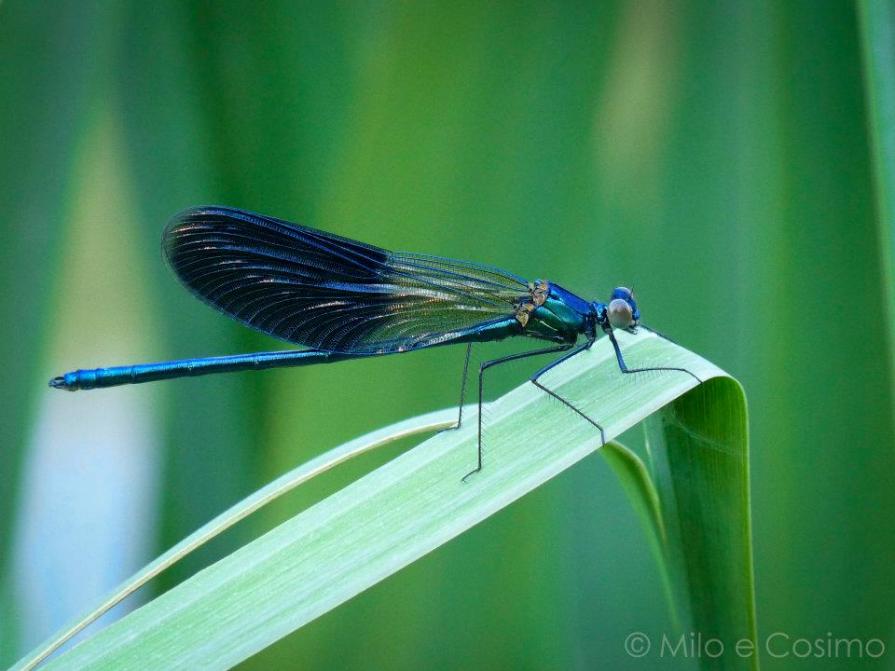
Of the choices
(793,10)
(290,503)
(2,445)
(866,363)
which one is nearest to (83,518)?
(2,445)

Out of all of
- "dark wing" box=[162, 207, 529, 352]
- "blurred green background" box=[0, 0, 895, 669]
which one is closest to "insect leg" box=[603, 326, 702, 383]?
"blurred green background" box=[0, 0, 895, 669]

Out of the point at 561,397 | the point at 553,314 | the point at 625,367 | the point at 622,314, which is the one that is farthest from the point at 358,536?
the point at 553,314

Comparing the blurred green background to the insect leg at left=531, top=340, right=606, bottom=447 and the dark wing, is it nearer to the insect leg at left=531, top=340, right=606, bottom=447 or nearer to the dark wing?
the dark wing

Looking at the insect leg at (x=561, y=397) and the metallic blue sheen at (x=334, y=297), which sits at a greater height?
the metallic blue sheen at (x=334, y=297)

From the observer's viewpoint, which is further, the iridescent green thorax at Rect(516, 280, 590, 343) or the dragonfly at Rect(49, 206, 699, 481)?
the iridescent green thorax at Rect(516, 280, 590, 343)

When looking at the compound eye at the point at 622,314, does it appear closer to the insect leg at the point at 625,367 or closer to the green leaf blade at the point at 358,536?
the insect leg at the point at 625,367

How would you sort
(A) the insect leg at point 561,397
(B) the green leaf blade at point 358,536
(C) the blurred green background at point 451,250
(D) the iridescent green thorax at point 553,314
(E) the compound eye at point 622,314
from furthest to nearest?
(D) the iridescent green thorax at point 553,314
(E) the compound eye at point 622,314
(C) the blurred green background at point 451,250
(A) the insect leg at point 561,397
(B) the green leaf blade at point 358,536

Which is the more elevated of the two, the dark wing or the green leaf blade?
the dark wing

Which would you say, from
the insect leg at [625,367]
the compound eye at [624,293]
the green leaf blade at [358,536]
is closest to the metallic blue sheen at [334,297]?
the compound eye at [624,293]
